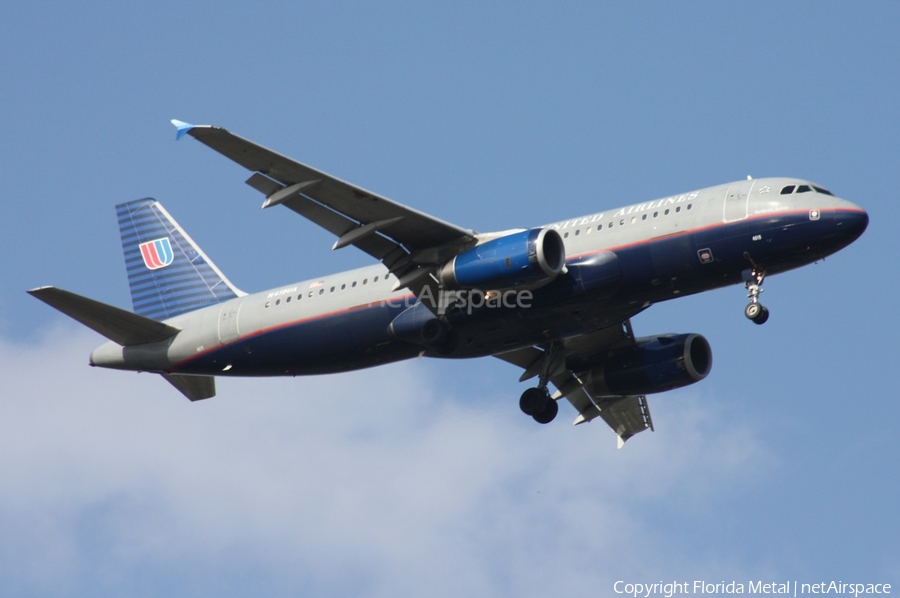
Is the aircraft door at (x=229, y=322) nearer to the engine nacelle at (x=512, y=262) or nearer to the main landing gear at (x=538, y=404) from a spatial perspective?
the engine nacelle at (x=512, y=262)

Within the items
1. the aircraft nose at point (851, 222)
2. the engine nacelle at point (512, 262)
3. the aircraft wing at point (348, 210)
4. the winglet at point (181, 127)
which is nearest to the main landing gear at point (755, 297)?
the aircraft nose at point (851, 222)

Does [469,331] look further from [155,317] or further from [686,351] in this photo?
[155,317]

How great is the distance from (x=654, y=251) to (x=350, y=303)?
A: 9.42 m

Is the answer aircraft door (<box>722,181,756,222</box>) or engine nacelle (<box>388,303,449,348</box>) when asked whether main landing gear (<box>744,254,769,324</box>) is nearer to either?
aircraft door (<box>722,181,756,222</box>)

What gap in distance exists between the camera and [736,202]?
38.5 meters

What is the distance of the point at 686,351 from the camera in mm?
45438

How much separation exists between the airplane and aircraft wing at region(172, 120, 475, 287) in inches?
1.8

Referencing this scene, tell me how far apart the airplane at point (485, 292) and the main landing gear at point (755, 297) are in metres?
0.04

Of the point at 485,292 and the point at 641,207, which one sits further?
the point at 485,292

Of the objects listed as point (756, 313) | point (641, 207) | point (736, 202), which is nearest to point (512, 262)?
point (641, 207)

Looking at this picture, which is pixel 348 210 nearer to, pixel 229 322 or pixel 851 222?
pixel 229 322

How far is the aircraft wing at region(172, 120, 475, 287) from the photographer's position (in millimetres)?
36844

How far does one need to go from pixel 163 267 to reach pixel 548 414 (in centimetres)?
1424

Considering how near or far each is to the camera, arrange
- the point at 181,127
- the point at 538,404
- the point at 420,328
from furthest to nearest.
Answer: the point at 538,404 < the point at 420,328 < the point at 181,127
